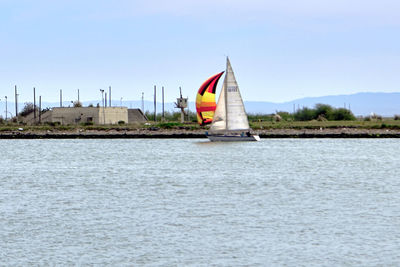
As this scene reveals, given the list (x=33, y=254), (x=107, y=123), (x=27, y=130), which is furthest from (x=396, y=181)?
(x=107, y=123)

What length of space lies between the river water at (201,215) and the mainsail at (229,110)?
757 inches

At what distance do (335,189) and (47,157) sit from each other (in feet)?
90.2

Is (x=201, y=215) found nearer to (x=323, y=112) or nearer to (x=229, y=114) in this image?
(x=229, y=114)

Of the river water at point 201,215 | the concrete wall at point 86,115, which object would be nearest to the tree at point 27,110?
the concrete wall at point 86,115

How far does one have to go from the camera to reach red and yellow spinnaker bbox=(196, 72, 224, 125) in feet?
211

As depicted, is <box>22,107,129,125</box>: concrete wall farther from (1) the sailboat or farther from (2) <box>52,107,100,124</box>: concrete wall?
(1) the sailboat

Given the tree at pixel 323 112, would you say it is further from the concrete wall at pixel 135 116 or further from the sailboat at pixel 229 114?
the sailboat at pixel 229 114

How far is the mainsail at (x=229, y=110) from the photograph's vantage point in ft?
201

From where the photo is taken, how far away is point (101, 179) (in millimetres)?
33719

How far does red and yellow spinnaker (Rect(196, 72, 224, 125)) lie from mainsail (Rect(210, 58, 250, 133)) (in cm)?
265

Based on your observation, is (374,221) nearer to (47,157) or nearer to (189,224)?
(189,224)

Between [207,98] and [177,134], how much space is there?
1510 centimetres

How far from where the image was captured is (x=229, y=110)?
61.2 metres

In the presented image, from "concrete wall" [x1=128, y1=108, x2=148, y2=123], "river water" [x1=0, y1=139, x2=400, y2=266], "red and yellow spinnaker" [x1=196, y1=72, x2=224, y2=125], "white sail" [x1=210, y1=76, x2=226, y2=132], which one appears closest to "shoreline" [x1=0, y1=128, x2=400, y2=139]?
"red and yellow spinnaker" [x1=196, y1=72, x2=224, y2=125]
